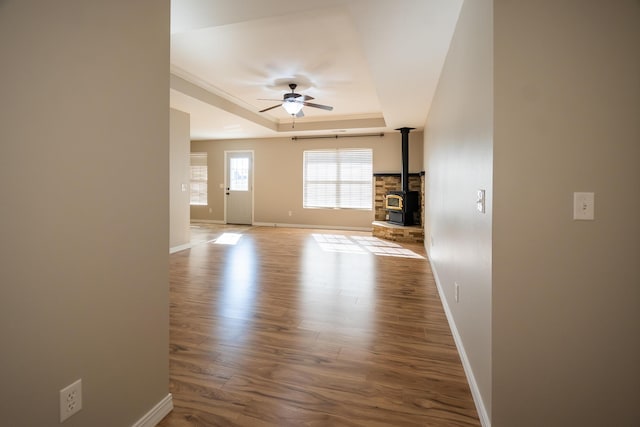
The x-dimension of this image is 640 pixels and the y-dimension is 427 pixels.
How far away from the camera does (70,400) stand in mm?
1196

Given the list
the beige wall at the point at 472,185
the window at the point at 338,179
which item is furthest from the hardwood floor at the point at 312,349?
the window at the point at 338,179

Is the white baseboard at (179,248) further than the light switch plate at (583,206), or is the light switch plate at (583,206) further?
the white baseboard at (179,248)

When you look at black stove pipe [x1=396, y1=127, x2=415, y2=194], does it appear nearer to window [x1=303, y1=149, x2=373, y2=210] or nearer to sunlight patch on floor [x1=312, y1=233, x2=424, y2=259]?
A: window [x1=303, y1=149, x2=373, y2=210]

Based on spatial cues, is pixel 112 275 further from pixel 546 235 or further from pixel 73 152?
pixel 546 235

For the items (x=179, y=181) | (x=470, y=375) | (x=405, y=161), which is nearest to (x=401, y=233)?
(x=405, y=161)

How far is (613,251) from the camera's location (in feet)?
4.40

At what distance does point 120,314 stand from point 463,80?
237 cm

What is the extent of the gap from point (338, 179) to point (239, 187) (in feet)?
9.52

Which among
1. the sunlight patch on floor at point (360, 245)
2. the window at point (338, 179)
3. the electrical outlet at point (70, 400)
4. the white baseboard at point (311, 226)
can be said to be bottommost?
the sunlight patch on floor at point (360, 245)

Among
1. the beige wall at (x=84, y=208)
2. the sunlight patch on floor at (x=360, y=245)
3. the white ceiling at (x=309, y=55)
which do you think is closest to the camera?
the beige wall at (x=84, y=208)

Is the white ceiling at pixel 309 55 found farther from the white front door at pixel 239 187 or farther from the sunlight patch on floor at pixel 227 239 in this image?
the sunlight patch on floor at pixel 227 239

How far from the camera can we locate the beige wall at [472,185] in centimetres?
154

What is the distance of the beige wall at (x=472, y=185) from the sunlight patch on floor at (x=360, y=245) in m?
2.95

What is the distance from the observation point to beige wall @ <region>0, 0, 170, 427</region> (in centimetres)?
101
